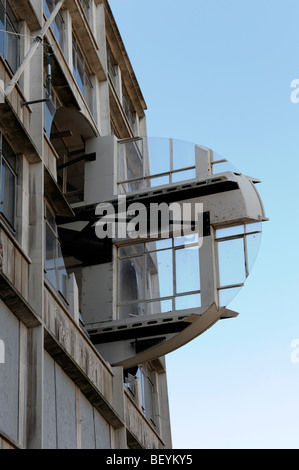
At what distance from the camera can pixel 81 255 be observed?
85.0ft

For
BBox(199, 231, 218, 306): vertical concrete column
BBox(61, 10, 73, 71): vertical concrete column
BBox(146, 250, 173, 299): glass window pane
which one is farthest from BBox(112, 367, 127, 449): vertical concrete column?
BBox(61, 10, 73, 71): vertical concrete column

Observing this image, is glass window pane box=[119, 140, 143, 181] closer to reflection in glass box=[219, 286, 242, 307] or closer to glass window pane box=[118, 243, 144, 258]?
glass window pane box=[118, 243, 144, 258]

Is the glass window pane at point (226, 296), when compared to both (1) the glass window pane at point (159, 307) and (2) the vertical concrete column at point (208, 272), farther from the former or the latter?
(1) the glass window pane at point (159, 307)

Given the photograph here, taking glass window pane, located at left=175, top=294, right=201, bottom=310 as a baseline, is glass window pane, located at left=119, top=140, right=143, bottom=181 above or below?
above

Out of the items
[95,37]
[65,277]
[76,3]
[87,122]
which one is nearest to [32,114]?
[65,277]

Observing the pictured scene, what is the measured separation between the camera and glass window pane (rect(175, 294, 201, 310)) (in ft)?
80.3

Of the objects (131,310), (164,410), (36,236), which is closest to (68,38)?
(131,310)

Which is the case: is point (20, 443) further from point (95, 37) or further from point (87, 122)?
point (95, 37)

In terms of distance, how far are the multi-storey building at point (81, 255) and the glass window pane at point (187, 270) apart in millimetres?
30

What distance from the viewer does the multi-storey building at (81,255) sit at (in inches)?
746

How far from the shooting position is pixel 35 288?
768 inches

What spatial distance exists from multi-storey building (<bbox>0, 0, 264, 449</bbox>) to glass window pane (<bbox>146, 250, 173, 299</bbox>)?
0.03m

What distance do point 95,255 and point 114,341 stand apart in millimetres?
2566
